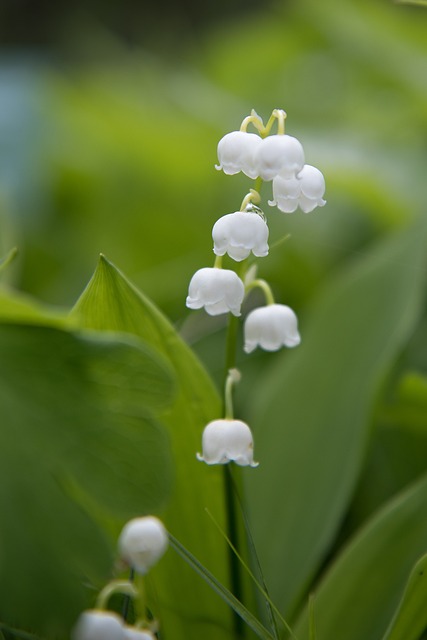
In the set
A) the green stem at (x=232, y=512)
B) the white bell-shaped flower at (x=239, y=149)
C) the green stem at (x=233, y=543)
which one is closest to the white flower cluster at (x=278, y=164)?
the white bell-shaped flower at (x=239, y=149)

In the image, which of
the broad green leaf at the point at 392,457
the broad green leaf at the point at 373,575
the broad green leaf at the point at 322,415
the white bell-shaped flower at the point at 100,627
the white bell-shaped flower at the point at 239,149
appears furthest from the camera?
the broad green leaf at the point at 392,457

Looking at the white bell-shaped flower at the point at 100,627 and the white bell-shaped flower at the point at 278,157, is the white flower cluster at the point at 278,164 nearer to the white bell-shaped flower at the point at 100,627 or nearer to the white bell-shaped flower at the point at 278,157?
the white bell-shaped flower at the point at 278,157

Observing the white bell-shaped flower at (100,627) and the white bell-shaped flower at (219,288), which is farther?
the white bell-shaped flower at (219,288)

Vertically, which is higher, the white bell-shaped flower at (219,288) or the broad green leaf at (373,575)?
the white bell-shaped flower at (219,288)

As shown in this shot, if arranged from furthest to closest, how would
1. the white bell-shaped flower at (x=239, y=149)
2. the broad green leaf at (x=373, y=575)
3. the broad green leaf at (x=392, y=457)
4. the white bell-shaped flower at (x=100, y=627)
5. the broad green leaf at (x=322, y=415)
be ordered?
the broad green leaf at (x=392, y=457), the broad green leaf at (x=322, y=415), the broad green leaf at (x=373, y=575), the white bell-shaped flower at (x=239, y=149), the white bell-shaped flower at (x=100, y=627)

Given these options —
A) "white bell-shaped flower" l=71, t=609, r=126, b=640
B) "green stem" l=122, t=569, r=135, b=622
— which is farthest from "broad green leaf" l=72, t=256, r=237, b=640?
"white bell-shaped flower" l=71, t=609, r=126, b=640

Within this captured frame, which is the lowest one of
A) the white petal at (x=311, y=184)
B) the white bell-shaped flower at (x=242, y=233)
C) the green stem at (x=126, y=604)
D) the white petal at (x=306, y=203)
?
the green stem at (x=126, y=604)
